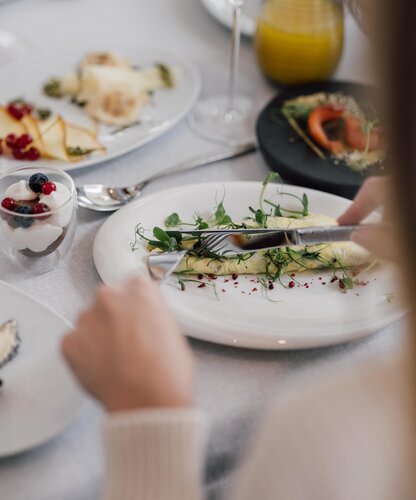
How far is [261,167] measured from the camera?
128 cm

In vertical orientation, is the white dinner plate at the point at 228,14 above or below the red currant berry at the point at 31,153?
above

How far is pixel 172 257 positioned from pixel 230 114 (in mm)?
526

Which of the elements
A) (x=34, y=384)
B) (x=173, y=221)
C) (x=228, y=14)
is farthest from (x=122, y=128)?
(x=34, y=384)

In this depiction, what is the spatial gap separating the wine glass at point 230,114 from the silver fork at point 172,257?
15.7 inches

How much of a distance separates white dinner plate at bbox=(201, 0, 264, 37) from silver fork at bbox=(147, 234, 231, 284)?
0.78m

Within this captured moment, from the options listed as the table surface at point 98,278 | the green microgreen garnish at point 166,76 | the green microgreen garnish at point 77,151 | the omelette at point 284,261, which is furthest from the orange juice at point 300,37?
the omelette at point 284,261

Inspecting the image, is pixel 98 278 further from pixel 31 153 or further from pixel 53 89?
pixel 53 89

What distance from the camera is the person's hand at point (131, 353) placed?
0.71 metres

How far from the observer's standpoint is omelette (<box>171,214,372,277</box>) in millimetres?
974

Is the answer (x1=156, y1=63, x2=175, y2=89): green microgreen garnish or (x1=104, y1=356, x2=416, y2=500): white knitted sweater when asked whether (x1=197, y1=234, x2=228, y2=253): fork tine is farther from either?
(x1=156, y1=63, x2=175, y2=89): green microgreen garnish

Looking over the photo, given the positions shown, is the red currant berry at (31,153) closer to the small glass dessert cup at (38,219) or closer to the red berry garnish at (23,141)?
the red berry garnish at (23,141)

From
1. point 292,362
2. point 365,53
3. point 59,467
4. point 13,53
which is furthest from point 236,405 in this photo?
point 13,53

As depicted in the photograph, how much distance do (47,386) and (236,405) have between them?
0.69ft

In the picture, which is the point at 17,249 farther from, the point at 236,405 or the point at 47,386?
the point at 236,405
